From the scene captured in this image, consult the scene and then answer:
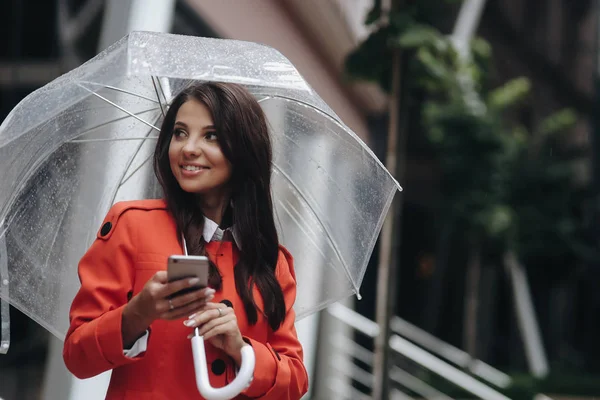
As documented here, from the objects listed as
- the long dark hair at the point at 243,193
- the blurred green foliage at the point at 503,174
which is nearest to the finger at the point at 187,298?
the long dark hair at the point at 243,193

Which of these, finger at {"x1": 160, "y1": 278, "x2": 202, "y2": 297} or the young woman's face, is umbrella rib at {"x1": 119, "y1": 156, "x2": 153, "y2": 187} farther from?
finger at {"x1": 160, "y1": 278, "x2": 202, "y2": 297}

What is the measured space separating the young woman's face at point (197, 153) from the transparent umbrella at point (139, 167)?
0.40ft

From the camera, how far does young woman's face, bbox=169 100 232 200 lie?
2.07 m

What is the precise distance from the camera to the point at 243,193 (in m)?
2.17

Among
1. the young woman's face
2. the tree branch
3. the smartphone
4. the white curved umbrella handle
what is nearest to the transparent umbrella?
the young woman's face

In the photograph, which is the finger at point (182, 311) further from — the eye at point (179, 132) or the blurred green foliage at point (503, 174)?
the blurred green foliage at point (503, 174)

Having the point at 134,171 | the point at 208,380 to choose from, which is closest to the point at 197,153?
the point at 208,380

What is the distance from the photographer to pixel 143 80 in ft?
8.18

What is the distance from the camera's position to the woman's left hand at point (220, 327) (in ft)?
6.19

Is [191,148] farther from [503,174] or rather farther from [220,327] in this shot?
[503,174]

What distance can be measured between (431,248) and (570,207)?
7.08 metres

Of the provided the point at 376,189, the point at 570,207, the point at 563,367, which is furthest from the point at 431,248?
the point at 376,189

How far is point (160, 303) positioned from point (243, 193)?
45 cm

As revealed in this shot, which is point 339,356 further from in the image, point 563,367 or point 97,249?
point 563,367
